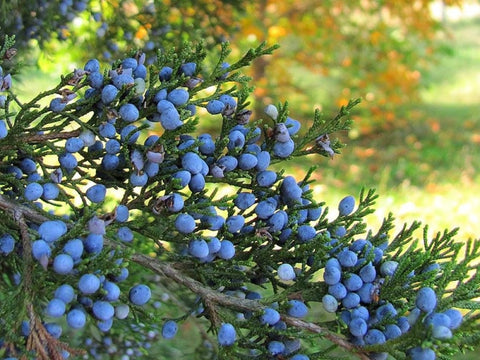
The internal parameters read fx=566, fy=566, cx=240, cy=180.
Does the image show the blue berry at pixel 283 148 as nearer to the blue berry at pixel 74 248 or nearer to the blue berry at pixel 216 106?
the blue berry at pixel 216 106

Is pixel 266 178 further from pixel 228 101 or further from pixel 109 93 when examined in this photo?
pixel 109 93

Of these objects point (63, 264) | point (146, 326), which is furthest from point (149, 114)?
point (146, 326)

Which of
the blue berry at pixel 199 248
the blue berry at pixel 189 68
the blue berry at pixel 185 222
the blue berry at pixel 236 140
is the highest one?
the blue berry at pixel 189 68

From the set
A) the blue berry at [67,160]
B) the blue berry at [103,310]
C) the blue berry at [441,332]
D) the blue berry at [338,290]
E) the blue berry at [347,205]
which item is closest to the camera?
the blue berry at [441,332]

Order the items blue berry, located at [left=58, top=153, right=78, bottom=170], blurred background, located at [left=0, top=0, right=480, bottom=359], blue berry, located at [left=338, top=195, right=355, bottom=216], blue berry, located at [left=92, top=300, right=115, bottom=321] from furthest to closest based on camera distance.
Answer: blurred background, located at [left=0, top=0, right=480, bottom=359] → blue berry, located at [left=338, top=195, right=355, bottom=216] → blue berry, located at [left=58, top=153, right=78, bottom=170] → blue berry, located at [left=92, top=300, right=115, bottom=321]

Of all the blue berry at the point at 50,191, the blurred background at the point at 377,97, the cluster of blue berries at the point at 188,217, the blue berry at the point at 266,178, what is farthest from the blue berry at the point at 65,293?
the blurred background at the point at 377,97

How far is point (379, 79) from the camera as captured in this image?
8547 millimetres

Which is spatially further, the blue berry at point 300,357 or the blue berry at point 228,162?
the blue berry at point 228,162

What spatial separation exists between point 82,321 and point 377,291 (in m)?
0.61

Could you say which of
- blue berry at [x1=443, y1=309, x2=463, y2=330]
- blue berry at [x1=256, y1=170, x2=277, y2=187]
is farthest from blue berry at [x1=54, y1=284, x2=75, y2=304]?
blue berry at [x1=443, y1=309, x2=463, y2=330]

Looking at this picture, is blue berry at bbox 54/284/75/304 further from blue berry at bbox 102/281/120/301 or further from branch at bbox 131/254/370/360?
branch at bbox 131/254/370/360

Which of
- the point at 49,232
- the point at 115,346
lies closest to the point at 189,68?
the point at 49,232

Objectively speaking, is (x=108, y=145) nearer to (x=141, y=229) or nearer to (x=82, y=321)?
(x=141, y=229)

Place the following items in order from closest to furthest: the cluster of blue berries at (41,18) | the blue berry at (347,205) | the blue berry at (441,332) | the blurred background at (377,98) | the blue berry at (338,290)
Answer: the blue berry at (441,332) → the blue berry at (338,290) → the blue berry at (347,205) → the cluster of blue berries at (41,18) → the blurred background at (377,98)
